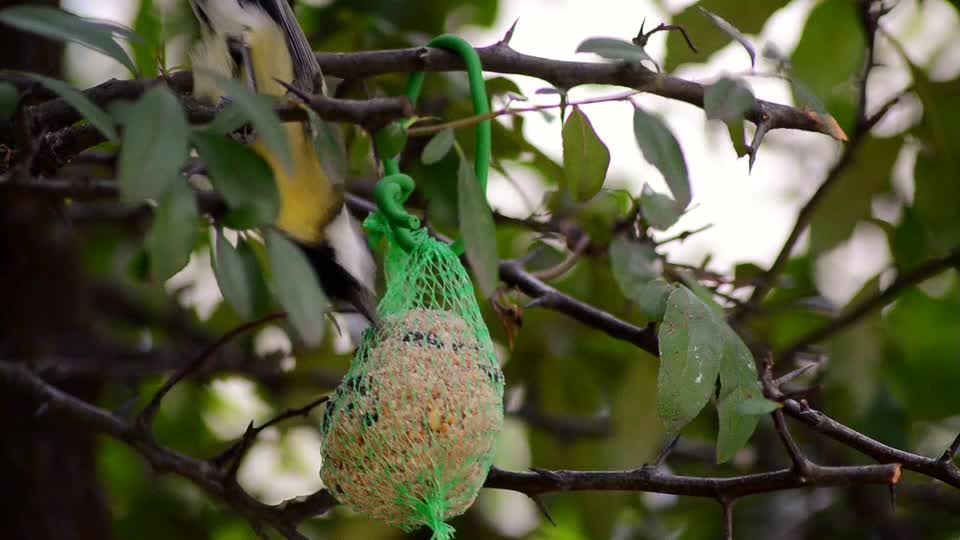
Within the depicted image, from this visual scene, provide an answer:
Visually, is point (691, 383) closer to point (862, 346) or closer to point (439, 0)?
point (862, 346)

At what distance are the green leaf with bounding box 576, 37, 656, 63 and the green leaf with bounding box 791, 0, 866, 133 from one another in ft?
2.23

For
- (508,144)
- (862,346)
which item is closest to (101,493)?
(508,144)

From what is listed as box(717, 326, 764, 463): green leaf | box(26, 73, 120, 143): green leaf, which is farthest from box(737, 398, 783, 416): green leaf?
box(26, 73, 120, 143): green leaf

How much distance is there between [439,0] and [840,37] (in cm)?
89

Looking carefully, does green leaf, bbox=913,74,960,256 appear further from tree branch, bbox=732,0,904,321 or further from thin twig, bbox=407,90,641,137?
thin twig, bbox=407,90,641,137

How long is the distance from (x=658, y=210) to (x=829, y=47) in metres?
0.44

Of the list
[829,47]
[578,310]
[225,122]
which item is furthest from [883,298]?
[225,122]

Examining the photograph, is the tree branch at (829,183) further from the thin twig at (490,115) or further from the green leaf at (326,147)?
the green leaf at (326,147)

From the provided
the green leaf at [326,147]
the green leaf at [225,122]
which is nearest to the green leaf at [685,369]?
the green leaf at [326,147]

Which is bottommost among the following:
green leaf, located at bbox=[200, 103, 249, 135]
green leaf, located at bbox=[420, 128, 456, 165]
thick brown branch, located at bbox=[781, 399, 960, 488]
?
thick brown branch, located at bbox=[781, 399, 960, 488]

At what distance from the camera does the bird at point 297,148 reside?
1324 millimetres

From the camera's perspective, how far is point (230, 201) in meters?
0.88

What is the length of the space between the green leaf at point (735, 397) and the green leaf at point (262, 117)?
48 centimetres

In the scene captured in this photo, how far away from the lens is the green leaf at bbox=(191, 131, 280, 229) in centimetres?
89
